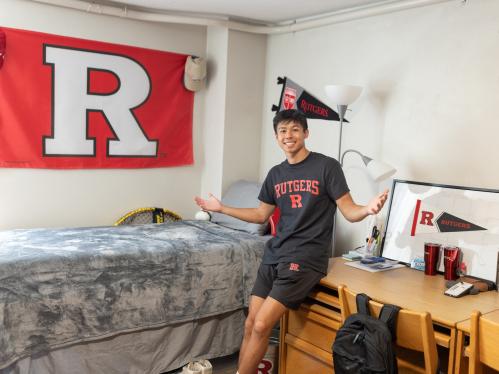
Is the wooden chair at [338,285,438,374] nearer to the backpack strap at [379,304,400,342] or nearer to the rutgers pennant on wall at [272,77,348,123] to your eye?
the backpack strap at [379,304,400,342]

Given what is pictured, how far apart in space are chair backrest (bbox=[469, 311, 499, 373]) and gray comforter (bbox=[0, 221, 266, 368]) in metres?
1.51

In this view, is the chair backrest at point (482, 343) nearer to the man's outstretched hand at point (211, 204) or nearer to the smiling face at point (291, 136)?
the smiling face at point (291, 136)

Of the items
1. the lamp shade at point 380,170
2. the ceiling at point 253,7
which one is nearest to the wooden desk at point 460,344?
the lamp shade at point 380,170

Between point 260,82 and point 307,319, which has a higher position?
point 260,82

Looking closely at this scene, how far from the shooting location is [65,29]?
11.7 ft

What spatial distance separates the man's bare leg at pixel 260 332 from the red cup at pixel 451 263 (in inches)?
34.1

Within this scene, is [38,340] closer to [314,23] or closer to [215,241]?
[215,241]

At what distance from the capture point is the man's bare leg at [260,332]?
8.42 feet

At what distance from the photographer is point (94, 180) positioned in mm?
3836

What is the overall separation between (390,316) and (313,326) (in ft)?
2.21

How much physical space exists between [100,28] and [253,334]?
95.4 inches

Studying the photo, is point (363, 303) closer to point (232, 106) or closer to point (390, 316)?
point (390, 316)

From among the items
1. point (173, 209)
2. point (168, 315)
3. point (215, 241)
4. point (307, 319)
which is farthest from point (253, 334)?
point (173, 209)

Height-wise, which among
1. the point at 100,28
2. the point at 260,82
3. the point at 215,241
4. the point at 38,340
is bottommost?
the point at 38,340
